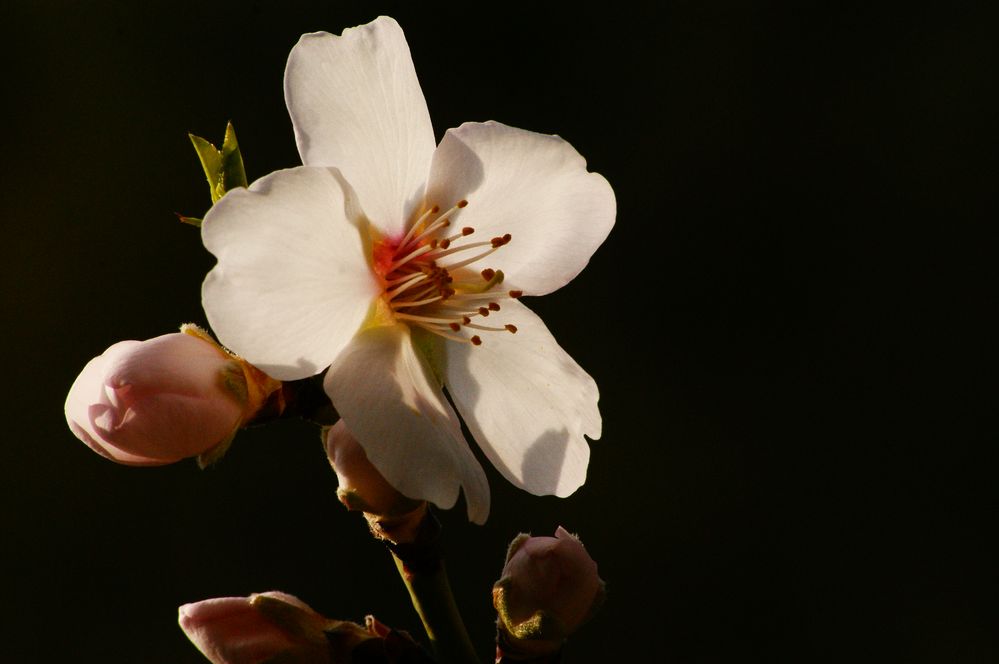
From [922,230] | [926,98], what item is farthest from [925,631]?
[926,98]

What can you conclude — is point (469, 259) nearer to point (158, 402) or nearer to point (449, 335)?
point (449, 335)

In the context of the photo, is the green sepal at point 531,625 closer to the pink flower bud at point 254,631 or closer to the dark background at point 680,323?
the pink flower bud at point 254,631

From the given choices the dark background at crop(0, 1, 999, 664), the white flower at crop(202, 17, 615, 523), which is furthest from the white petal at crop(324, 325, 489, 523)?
the dark background at crop(0, 1, 999, 664)

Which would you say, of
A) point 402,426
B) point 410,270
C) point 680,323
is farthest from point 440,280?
point 680,323

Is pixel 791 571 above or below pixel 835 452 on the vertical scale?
below

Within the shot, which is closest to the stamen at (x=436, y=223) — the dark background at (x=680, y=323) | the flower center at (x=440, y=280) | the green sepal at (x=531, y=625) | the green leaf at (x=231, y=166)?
the flower center at (x=440, y=280)

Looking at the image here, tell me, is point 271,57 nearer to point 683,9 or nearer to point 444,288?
point 683,9

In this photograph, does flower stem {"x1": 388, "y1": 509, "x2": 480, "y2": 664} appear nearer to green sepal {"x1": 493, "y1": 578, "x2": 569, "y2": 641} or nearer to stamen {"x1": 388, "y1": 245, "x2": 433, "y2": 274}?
green sepal {"x1": 493, "y1": 578, "x2": 569, "y2": 641}
